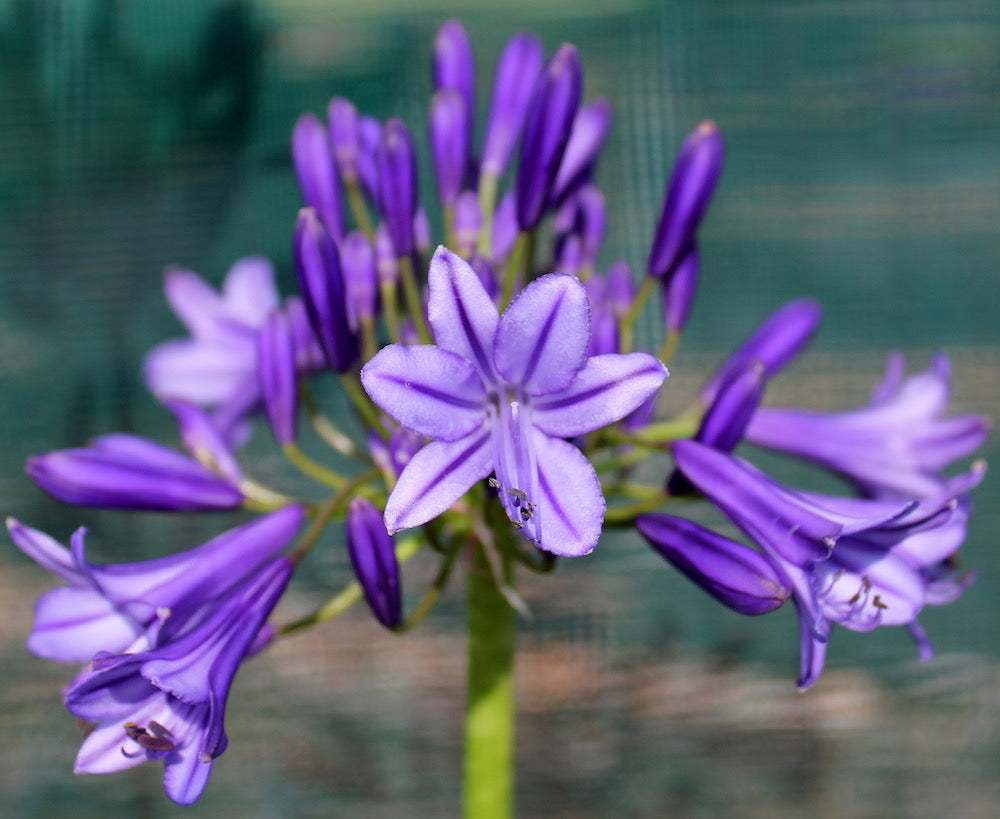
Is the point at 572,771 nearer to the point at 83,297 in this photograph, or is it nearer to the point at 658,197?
the point at 658,197

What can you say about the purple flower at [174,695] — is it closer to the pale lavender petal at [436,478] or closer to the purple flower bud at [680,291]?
the pale lavender petal at [436,478]

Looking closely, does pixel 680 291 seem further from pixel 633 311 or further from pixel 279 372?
pixel 279 372

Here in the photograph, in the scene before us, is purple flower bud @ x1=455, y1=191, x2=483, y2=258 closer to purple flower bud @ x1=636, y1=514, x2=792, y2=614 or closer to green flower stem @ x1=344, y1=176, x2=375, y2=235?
green flower stem @ x1=344, y1=176, x2=375, y2=235

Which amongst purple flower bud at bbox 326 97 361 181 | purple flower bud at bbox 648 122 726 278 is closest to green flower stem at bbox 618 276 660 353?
purple flower bud at bbox 648 122 726 278

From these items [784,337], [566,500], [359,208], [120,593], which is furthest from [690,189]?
[120,593]

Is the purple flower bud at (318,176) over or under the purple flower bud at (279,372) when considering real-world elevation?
over

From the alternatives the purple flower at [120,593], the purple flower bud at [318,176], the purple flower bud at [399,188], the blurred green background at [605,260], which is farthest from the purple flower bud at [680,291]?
the blurred green background at [605,260]

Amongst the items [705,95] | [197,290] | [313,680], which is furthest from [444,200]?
[313,680]
